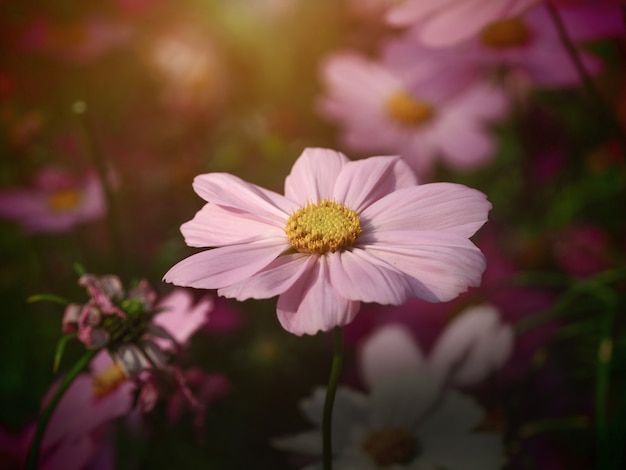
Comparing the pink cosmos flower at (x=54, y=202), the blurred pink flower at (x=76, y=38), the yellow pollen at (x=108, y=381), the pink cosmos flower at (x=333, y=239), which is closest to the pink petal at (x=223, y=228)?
the pink cosmos flower at (x=333, y=239)

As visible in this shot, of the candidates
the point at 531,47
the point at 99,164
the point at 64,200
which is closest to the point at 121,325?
the point at 99,164

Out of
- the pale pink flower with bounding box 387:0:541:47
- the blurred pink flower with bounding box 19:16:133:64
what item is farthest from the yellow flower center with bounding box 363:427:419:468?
the blurred pink flower with bounding box 19:16:133:64

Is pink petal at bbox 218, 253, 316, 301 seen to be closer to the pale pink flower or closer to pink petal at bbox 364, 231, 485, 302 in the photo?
pink petal at bbox 364, 231, 485, 302

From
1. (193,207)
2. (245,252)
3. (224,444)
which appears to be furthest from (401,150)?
(245,252)

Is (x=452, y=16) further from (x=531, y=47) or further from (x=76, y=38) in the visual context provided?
(x=76, y=38)

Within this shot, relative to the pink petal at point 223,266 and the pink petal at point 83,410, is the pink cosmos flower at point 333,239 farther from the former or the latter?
the pink petal at point 83,410

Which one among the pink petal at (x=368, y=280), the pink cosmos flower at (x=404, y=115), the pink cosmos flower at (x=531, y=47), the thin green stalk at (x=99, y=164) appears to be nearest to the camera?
the pink petal at (x=368, y=280)

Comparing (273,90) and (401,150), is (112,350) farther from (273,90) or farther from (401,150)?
(273,90)
